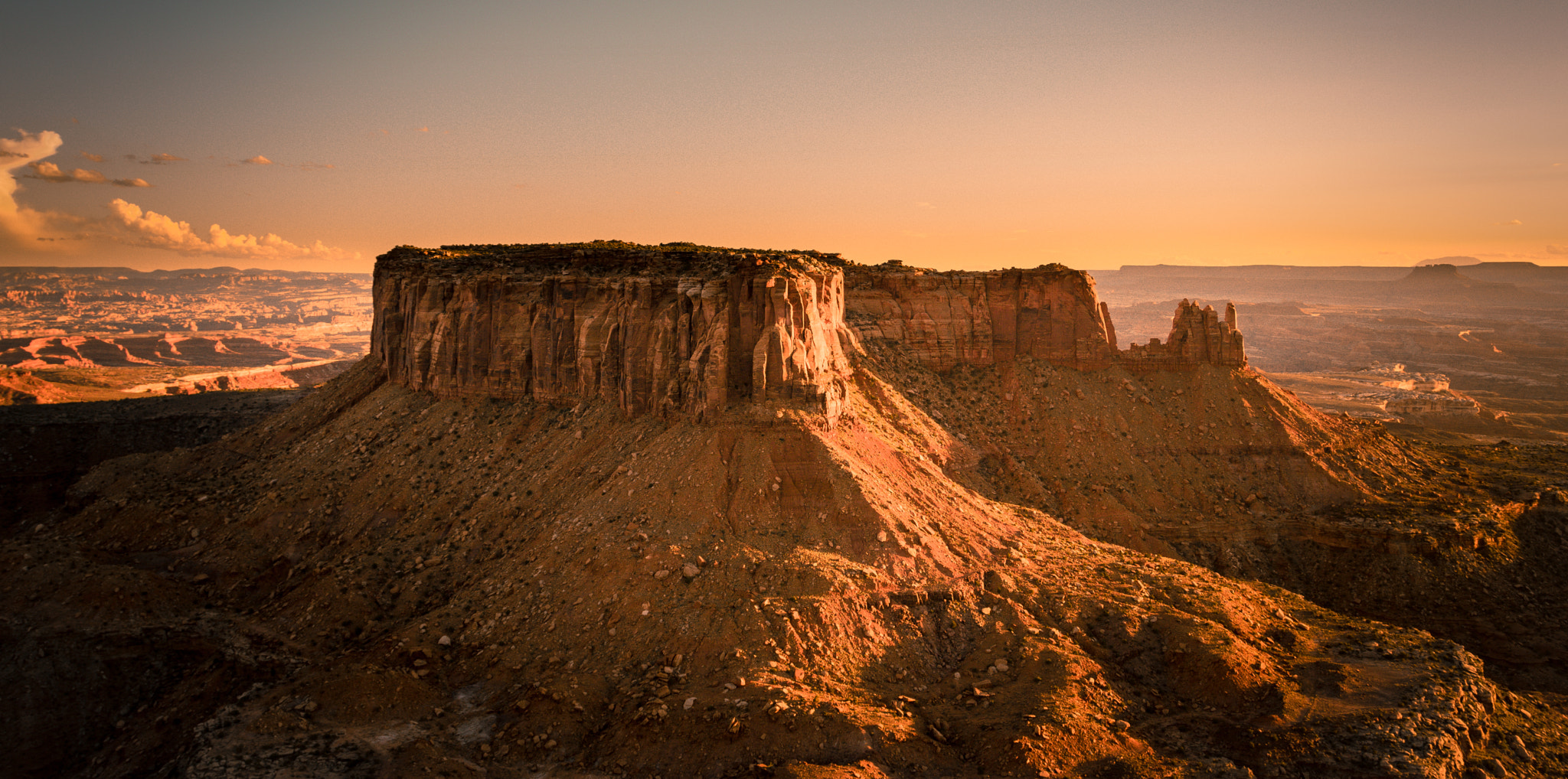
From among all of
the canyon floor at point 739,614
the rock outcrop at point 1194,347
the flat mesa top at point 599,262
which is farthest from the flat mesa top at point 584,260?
the rock outcrop at point 1194,347

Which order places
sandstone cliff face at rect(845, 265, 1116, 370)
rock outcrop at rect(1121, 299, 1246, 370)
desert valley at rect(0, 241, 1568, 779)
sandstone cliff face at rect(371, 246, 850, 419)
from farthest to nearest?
rock outcrop at rect(1121, 299, 1246, 370)
sandstone cliff face at rect(845, 265, 1116, 370)
sandstone cliff face at rect(371, 246, 850, 419)
desert valley at rect(0, 241, 1568, 779)

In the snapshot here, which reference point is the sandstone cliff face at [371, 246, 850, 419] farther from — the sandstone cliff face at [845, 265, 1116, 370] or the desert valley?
the sandstone cliff face at [845, 265, 1116, 370]

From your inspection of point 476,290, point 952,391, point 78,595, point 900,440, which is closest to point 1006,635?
point 900,440

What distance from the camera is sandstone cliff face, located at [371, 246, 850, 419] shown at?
35.8 metres

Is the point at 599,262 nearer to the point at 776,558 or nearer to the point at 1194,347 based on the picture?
the point at 776,558

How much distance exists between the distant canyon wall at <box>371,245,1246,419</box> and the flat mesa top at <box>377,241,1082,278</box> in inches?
5.0

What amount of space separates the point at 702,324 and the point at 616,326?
20.6 ft

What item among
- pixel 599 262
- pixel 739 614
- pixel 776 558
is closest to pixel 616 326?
pixel 599 262

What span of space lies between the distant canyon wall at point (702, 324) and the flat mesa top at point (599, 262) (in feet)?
0.42

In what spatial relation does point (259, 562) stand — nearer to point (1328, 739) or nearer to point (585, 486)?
point (585, 486)

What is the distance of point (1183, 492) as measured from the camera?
163 ft

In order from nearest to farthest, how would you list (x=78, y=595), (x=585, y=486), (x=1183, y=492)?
(x=78, y=595) → (x=585, y=486) → (x=1183, y=492)

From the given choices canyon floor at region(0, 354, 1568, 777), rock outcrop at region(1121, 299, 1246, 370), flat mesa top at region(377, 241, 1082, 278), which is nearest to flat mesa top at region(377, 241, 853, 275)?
flat mesa top at region(377, 241, 1082, 278)

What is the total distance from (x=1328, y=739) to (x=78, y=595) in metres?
49.9
